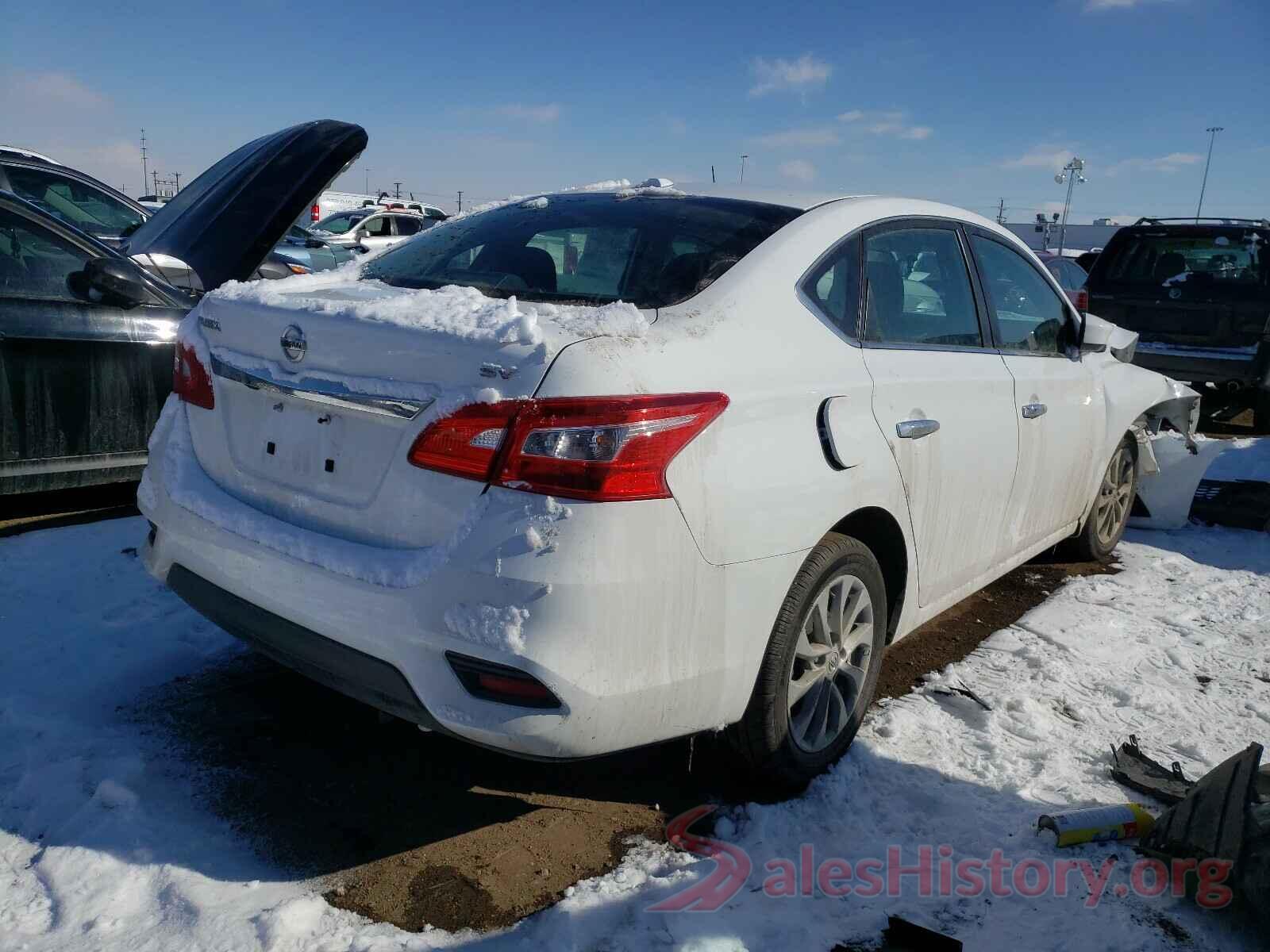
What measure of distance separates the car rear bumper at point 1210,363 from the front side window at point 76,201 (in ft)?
29.3

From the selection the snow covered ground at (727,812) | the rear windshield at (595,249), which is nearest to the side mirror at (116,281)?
the snow covered ground at (727,812)

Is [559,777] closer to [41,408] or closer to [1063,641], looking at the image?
[1063,641]

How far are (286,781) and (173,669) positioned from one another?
2.75 ft

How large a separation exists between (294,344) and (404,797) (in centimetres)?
127

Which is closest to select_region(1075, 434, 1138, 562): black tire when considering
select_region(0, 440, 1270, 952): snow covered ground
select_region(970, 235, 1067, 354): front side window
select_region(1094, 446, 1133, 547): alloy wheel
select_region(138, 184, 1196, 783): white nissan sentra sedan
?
select_region(1094, 446, 1133, 547): alloy wheel

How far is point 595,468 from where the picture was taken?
210cm

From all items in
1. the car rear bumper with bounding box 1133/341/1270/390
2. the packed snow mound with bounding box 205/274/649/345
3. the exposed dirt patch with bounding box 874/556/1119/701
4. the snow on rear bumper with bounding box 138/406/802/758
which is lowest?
the exposed dirt patch with bounding box 874/556/1119/701

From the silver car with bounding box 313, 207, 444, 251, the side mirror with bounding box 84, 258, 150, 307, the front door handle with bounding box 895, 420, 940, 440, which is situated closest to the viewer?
the front door handle with bounding box 895, 420, 940, 440

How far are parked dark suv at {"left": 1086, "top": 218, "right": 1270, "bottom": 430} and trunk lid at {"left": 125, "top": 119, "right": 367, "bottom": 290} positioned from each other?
7166mm

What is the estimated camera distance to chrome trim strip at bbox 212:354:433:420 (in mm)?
2209

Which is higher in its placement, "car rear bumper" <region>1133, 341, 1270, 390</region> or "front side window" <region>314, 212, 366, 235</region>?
"front side window" <region>314, 212, 366, 235</region>

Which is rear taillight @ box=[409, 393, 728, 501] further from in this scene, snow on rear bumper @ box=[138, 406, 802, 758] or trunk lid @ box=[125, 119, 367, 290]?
trunk lid @ box=[125, 119, 367, 290]

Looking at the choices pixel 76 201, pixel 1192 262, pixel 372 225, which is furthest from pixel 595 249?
pixel 372 225

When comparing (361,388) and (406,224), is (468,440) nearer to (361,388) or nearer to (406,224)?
(361,388)
